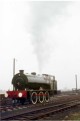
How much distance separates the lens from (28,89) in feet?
80.7

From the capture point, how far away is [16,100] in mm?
25516

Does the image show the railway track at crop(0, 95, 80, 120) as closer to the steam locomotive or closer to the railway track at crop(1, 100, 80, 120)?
the railway track at crop(1, 100, 80, 120)

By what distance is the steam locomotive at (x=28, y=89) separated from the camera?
2397cm

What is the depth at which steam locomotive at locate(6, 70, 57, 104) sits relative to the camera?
24.0 m

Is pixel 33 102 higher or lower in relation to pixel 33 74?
lower

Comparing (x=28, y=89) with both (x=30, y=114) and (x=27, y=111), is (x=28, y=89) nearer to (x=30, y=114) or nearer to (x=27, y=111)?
(x=27, y=111)

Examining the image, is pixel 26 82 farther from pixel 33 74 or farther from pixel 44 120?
pixel 44 120

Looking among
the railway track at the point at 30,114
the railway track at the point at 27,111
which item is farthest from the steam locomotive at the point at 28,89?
the railway track at the point at 30,114

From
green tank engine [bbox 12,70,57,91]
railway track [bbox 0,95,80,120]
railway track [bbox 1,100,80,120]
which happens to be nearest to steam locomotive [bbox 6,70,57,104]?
green tank engine [bbox 12,70,57,91]

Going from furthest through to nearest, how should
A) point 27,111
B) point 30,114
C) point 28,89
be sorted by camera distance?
1. point 28,89
2. point 27,111
3. point 30,114

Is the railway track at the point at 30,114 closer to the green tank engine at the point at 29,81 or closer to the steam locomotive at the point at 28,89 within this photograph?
the steam locomotive at the point at 28,89

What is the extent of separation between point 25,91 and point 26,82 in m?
1.08

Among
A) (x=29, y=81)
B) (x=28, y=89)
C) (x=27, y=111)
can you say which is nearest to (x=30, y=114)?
(x=27, y=111)

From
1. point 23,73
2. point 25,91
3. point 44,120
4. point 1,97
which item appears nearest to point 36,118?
point 44,120
